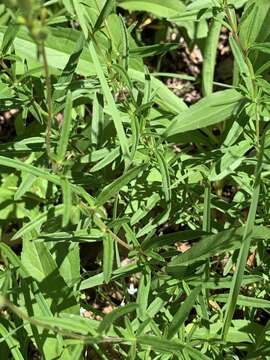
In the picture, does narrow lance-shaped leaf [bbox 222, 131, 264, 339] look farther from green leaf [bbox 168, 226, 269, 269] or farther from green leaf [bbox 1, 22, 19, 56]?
green leaf [bbox 1, 22, 19, 56]

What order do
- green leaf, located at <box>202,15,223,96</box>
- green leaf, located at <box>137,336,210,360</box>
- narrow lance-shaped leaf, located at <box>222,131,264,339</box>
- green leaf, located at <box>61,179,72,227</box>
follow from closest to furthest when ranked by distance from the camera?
green leaf, located at <box>61,179,72,227</box> < green leaf, located at <box>137,336,210,360</box> < narrow lance-shaped leaf, located at <box>222,131,264,339</box> < green leaf, located at <box>202,15,223,96</box>

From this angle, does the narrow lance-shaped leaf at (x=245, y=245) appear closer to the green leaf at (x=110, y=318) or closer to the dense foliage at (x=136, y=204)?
the dense foliage at (x=136, y=204)

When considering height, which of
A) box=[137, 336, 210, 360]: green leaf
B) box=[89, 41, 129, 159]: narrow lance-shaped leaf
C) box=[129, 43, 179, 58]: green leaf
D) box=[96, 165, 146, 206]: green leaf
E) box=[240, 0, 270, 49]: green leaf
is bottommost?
box=[137, 336, 210, 360]: green leaf

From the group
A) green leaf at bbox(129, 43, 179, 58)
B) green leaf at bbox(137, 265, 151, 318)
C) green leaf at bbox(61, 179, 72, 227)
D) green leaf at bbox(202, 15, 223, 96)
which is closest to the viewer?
green leaf at bbox(61, 179, 72, 227)

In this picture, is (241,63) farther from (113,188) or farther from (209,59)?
(209,59)

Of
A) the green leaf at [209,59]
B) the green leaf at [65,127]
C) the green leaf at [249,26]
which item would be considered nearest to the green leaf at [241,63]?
the green leaf at [249,26]

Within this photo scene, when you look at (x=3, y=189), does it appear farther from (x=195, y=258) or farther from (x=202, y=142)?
(x=195, y=258)

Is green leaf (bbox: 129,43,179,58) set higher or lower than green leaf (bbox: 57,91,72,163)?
higher

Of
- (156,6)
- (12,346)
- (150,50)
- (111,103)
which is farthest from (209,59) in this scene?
(12,346)

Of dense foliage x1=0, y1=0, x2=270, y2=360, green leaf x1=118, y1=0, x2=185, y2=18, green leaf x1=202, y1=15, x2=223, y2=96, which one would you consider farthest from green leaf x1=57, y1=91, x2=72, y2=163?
green leaf x1=118, y1=0, x2=185, y2=18
